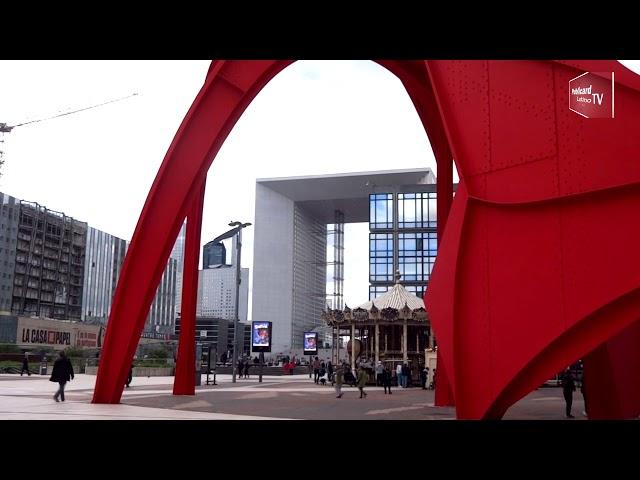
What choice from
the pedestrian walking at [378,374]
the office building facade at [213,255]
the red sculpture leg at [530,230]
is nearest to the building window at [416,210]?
the office building facade at [213,255]

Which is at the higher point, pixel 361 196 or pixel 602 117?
pixel 361 196

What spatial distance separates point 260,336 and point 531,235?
31439 millimetres

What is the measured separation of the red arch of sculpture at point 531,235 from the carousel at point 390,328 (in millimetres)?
27249

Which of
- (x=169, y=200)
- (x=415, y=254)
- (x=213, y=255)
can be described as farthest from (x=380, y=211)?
(x=169, y=200)

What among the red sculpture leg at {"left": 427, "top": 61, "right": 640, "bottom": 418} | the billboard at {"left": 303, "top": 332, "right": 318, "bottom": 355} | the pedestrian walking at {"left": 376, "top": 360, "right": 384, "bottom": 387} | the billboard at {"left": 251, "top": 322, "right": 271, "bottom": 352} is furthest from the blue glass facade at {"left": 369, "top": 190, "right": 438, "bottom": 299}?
the red sculpture leg at {"left": 427, "top": 61, "right": 640, "bottom": 418}

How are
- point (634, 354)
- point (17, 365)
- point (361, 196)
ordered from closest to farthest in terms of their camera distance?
point (634, 354) < point (17, 365) < point (361, 196)

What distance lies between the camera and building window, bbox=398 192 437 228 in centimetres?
9400

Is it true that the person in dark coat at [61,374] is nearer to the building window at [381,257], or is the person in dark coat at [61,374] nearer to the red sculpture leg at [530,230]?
the red sculpture leg at [530,230]

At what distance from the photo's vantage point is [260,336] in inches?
1612

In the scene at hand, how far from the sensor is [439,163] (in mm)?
22672

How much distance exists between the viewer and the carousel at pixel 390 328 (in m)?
41.6

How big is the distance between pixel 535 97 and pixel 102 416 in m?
10.7
